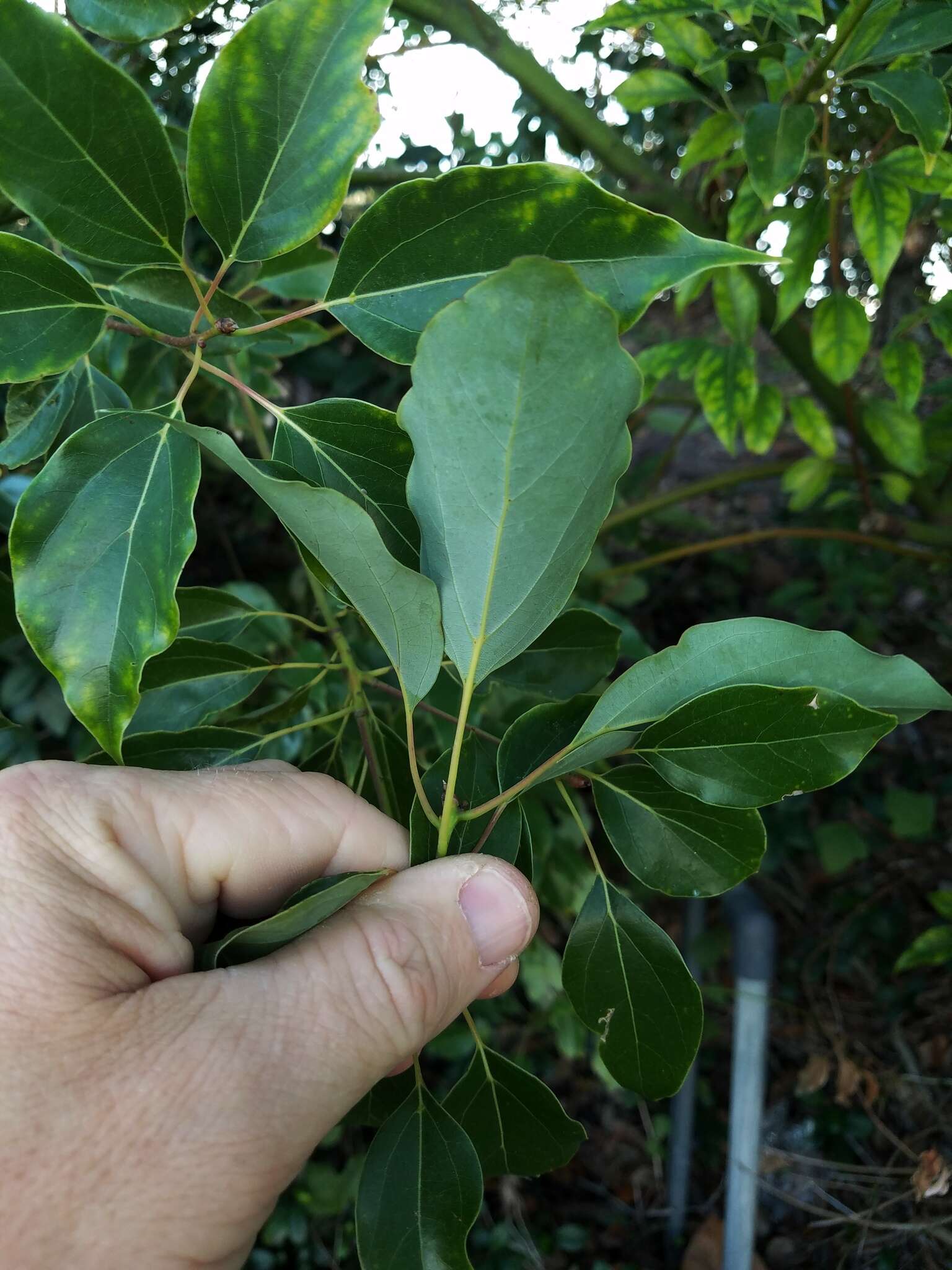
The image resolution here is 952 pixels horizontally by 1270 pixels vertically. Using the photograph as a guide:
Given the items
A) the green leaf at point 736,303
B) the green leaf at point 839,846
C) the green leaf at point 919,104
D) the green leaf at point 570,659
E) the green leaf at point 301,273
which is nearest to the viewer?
the green leaf at point 919,104

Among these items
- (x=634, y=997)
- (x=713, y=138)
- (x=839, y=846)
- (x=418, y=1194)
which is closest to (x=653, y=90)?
(x=713, y=138)

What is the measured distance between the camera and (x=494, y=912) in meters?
0.56

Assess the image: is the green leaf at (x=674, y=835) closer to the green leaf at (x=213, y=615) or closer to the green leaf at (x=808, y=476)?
the green leaf at (x=213, y=615)

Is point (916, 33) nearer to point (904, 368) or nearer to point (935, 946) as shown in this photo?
point (904, 368)

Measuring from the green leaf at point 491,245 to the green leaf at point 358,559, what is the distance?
0.10 metres

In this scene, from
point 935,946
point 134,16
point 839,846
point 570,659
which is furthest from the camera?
point 839,846

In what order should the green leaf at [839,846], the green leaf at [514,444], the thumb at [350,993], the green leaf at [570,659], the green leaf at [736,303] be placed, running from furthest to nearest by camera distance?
the green leaf at [839,846], the green leaf at [736,303], the green leaf at [570,659], the thumb at [350,993], the green leaf at [514,444]

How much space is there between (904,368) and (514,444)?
66 cm

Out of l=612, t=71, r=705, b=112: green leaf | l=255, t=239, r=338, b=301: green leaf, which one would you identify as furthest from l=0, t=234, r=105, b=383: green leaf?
l=612, t=71, r=705, b=112: green leaf

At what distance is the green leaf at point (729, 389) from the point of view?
0.97 metres

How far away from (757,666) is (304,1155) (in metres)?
0.37

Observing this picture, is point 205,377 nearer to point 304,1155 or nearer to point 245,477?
point 245,477

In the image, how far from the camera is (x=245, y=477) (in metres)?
0.42

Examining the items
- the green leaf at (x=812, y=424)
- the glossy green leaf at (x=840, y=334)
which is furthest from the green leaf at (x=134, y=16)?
the green leaf at (x=812, y=424)
